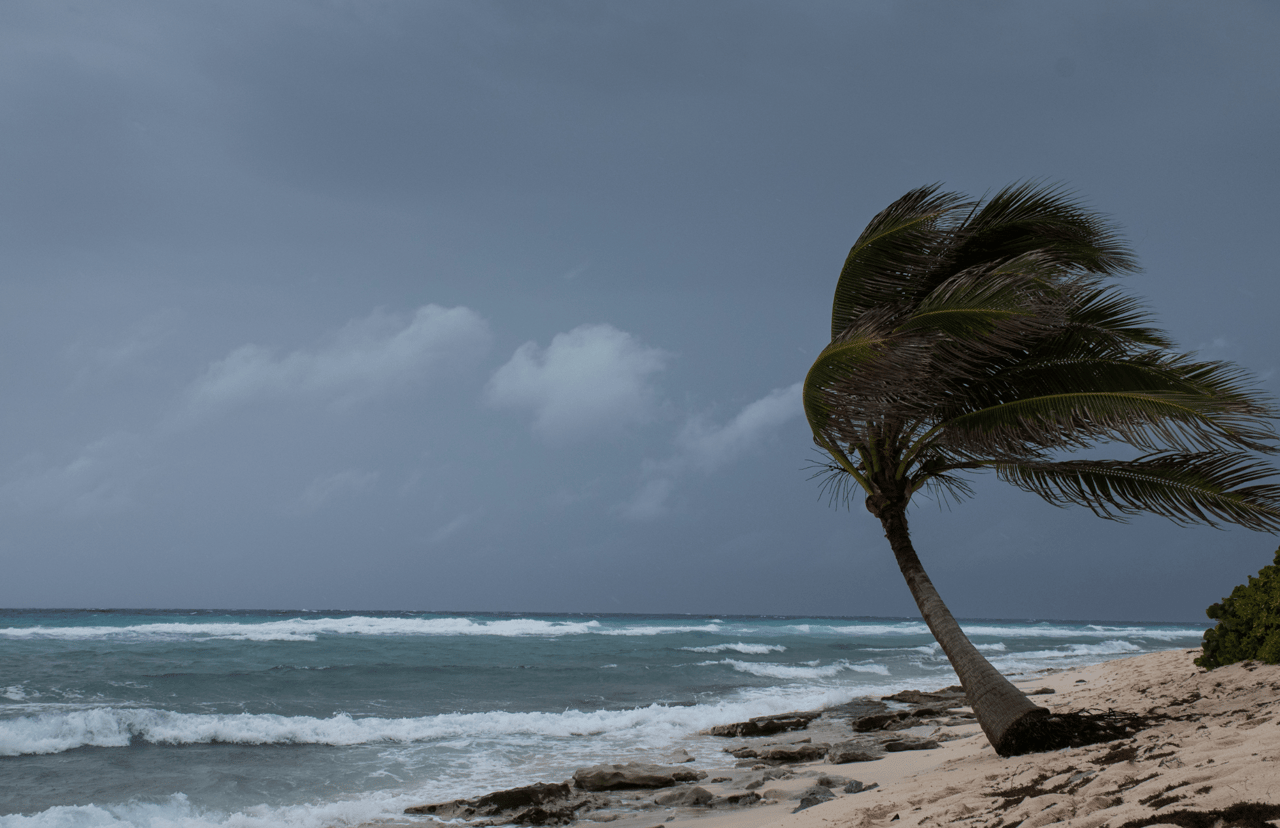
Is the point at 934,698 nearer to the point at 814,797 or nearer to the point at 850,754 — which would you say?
the point at 850,754

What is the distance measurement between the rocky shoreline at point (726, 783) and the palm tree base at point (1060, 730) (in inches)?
51.5

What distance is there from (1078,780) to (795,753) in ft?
16.8

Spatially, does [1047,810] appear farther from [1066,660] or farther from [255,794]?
[1066,660]

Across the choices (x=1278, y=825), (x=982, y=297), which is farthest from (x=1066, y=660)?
(x=1278, y=825)

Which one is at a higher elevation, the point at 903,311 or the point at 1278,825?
the point at 903,311

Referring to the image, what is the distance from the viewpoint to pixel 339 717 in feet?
40.1

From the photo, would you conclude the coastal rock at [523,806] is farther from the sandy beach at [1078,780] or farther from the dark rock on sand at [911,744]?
the dark rock on sand at [911,744]

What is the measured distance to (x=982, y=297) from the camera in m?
5.47

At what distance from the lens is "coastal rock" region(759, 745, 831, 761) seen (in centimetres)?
899

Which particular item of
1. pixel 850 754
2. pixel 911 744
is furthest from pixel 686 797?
pixel 911 744

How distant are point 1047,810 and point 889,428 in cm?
353

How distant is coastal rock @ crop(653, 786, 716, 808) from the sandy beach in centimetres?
12

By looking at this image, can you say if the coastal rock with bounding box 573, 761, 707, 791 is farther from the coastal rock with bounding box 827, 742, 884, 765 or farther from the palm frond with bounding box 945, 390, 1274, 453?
the palm frond with bounding box 945, 390, 1274, 453

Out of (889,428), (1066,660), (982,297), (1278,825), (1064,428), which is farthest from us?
(1066,660)
